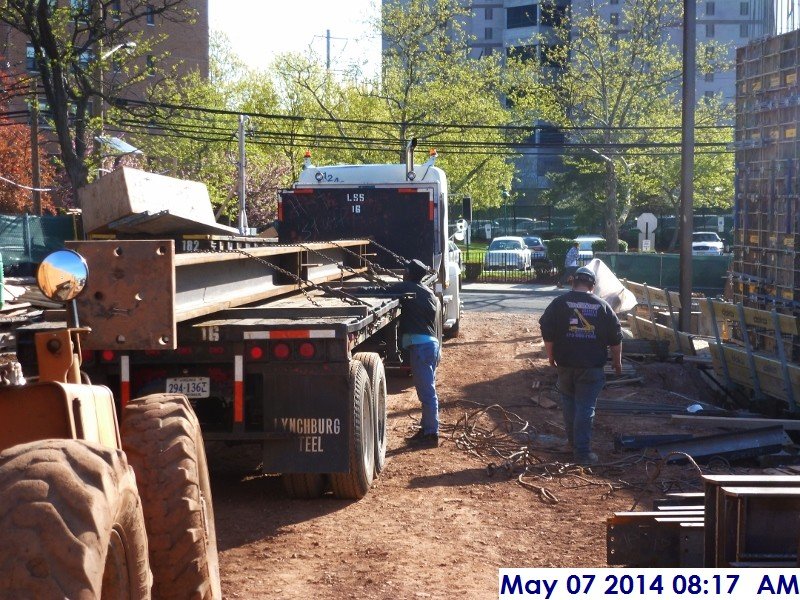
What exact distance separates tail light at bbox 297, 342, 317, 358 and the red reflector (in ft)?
0.25

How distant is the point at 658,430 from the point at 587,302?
7.74ft

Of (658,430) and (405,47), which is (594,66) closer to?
(405,47)

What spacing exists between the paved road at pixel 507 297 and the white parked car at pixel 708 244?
14095mm

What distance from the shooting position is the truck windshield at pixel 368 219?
15758mm

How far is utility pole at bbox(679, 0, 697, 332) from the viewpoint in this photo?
1803 cm

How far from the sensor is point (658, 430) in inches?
464

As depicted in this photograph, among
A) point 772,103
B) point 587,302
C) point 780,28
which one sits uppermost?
point 780,28

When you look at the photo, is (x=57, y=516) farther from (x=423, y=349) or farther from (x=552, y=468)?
(x=423, y=349)

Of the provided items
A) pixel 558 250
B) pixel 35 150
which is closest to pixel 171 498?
pixel 35 150

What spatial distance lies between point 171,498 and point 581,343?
6181 mm

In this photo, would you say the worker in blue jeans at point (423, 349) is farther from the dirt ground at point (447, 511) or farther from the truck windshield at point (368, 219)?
the truck windshield at point (368, 219)

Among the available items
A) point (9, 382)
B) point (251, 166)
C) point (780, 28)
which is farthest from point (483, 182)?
point (9, 382)

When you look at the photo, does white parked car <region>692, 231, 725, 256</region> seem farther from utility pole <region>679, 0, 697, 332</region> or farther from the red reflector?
the red reflector

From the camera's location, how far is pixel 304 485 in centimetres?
832
